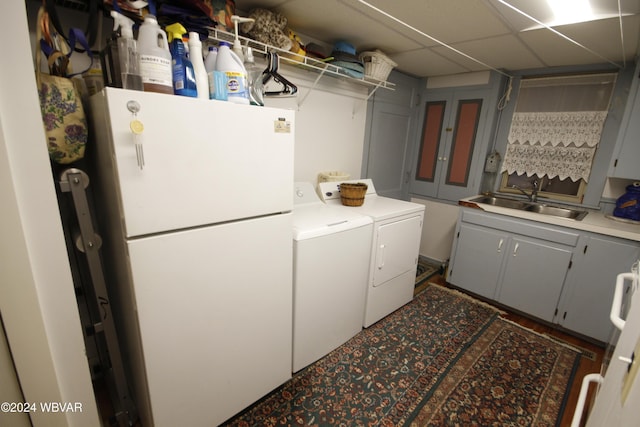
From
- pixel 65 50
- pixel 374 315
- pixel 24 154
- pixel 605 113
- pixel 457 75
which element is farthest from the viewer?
pixel 457 75

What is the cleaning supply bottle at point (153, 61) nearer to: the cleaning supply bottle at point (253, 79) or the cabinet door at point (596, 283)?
the cleaning supply bottle at point (253, 79)

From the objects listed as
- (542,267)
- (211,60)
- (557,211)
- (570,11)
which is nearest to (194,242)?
(211,60)

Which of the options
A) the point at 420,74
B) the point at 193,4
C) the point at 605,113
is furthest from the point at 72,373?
the point at 605,113

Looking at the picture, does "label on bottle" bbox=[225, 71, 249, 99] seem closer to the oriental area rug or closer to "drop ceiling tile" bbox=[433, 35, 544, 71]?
the oriental area rug

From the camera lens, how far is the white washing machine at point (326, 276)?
1.58 meters

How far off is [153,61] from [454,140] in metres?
3.10

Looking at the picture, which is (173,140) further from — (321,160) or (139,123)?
(321,160)

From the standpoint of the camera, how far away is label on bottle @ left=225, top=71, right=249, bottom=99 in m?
1.15

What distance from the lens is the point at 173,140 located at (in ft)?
3.23

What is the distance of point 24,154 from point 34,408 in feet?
2.98

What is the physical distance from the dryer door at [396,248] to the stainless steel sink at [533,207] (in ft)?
2.78

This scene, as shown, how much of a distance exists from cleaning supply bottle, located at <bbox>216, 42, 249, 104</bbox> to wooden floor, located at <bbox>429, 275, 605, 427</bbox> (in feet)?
7.92

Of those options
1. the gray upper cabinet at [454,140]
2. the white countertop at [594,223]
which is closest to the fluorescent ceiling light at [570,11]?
the gray upper cabinet at [454,140]

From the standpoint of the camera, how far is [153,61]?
944mm
